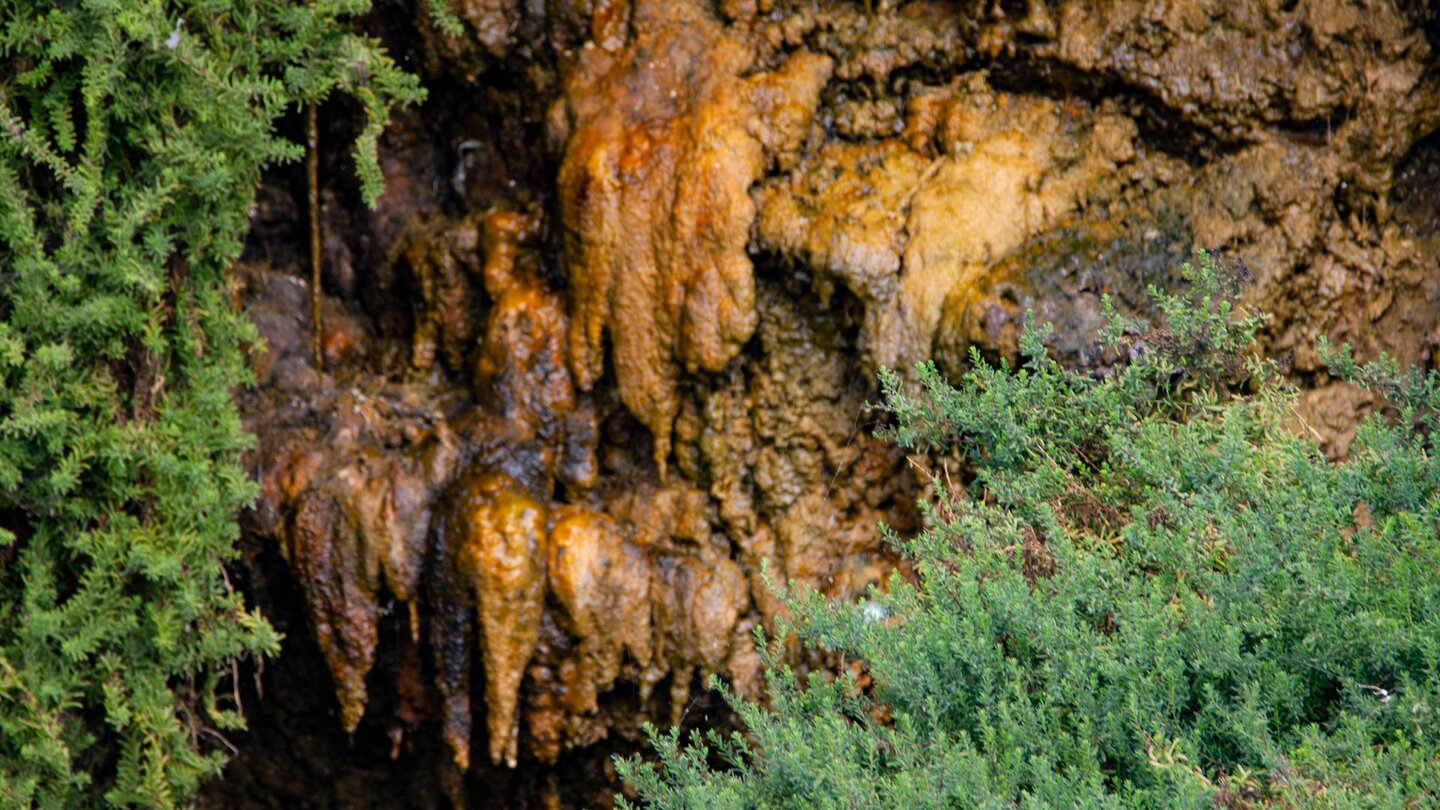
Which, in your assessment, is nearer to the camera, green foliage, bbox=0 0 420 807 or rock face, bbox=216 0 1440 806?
green foliage, bbox=0 0 420 807

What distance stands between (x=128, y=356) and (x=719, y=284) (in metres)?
2.32

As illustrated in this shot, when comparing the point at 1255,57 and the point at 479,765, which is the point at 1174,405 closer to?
the point at 1255,57

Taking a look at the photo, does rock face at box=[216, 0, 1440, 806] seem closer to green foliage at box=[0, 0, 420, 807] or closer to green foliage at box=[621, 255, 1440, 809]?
green foliage at box=[0, 0, 420, 807]

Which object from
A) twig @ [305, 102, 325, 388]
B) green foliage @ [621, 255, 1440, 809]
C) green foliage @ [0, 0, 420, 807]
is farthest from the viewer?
twig @ [305, 102, 325, 388]

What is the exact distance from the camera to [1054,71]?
4.64 m

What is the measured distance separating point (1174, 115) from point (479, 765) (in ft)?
13.1

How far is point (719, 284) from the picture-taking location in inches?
188

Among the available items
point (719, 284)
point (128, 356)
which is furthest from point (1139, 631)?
point (128, 356)

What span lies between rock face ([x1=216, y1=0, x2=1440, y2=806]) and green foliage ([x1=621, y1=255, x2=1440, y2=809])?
0.85m

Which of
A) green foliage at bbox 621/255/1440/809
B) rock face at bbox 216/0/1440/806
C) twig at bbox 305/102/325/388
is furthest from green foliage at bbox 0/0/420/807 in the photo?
green foliage at bbox 621/255/1440/809

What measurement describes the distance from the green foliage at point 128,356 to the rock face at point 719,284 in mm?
584

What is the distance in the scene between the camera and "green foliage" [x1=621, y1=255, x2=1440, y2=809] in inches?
94.0

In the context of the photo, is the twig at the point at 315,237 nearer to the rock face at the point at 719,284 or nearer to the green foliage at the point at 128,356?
the rock face at the point at 719,284

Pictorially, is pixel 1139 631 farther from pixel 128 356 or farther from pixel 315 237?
pixel 315 237
